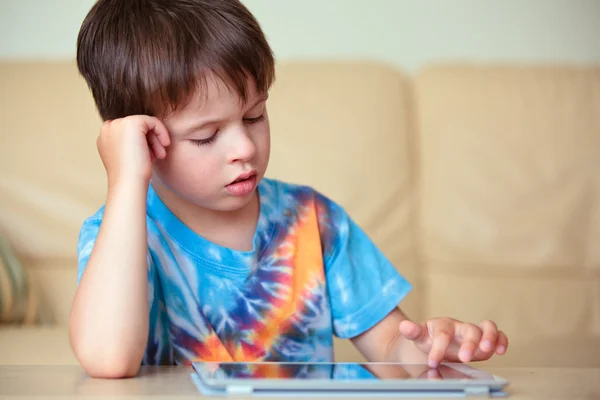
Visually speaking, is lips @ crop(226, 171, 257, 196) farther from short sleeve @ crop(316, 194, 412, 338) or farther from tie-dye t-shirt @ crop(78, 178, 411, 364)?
short sleeve @ crop(316, 194, 412, 338)

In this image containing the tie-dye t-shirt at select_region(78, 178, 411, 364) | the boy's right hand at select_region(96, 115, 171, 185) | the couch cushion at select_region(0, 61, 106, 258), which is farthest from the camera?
the couch cushion at select_region(0, 61, 106, 258)

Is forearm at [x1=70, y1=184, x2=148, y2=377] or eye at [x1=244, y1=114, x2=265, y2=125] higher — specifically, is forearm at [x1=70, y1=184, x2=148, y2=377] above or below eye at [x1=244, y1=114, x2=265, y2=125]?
below

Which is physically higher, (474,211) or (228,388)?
(228,388)

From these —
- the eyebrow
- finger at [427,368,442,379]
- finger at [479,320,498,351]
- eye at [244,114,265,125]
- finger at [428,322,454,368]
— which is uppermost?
the eyebrow

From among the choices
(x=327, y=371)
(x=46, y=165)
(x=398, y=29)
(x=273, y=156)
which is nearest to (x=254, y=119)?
(x=327, y=371)

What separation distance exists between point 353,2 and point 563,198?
0.79 metres

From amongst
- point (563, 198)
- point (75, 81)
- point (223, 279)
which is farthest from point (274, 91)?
point (223, 279)

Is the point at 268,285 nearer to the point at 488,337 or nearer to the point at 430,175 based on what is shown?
the point at 488,337

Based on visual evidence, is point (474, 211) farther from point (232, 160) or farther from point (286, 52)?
point (232, 160)

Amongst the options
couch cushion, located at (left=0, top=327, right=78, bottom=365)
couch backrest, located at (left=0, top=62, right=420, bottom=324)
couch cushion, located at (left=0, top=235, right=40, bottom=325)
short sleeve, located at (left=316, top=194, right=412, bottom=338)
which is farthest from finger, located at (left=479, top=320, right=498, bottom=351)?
couch cushion, located at (left=0, top=235, right=40, bottom=325)

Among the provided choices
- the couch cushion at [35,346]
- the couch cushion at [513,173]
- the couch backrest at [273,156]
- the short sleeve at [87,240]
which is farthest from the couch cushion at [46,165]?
the short sleeve at [87,240]

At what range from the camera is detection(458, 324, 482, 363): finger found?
2.58 ft

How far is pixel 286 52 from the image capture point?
2.24 meters

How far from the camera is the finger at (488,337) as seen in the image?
81cm
